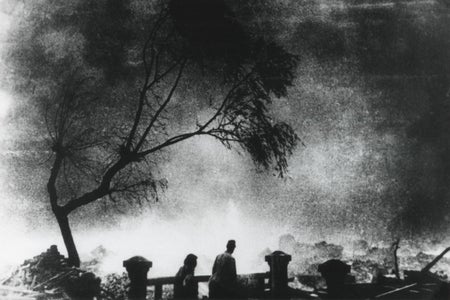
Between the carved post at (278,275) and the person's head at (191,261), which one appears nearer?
the person's head at (191,261)

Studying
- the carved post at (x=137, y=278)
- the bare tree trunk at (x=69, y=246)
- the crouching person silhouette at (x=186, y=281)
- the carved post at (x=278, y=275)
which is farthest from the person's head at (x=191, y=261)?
the bare tree trunk at (x=69, y=246)

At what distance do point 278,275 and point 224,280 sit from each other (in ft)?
10.8

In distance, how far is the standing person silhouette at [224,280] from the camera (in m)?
6.31

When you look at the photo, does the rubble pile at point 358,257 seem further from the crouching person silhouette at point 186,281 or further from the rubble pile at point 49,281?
the crouching person silhouette at point 186,281

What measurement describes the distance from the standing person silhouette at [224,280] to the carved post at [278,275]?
297cm

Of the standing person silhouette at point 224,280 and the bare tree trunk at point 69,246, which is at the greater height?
the bare tree trunk at point 69,246

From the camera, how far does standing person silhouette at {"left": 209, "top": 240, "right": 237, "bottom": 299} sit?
20.7 feet

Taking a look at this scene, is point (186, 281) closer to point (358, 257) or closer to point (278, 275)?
point (278, 275)

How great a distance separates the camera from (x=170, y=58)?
14.2 metres

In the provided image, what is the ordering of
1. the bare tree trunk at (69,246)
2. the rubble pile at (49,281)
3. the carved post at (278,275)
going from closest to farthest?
1. the carved post at (278,275)
2. the rubble pile at (49,281)
3. the bare tree trunk at (69,246)

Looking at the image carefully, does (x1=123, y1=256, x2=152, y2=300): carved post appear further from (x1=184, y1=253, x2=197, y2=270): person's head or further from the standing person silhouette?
the standing person silhouette

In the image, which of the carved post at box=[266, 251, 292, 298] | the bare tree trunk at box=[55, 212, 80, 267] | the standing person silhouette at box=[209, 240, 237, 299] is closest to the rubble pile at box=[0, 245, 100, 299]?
the bare tree trunk at box=[55, 212, 80, 267]

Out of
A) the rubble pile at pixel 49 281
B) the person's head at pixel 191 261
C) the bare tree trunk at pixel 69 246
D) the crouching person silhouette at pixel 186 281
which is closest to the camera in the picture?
the crouching person silhouette at pixel 186 281

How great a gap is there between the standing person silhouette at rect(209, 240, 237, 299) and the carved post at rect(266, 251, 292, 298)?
117 inches
